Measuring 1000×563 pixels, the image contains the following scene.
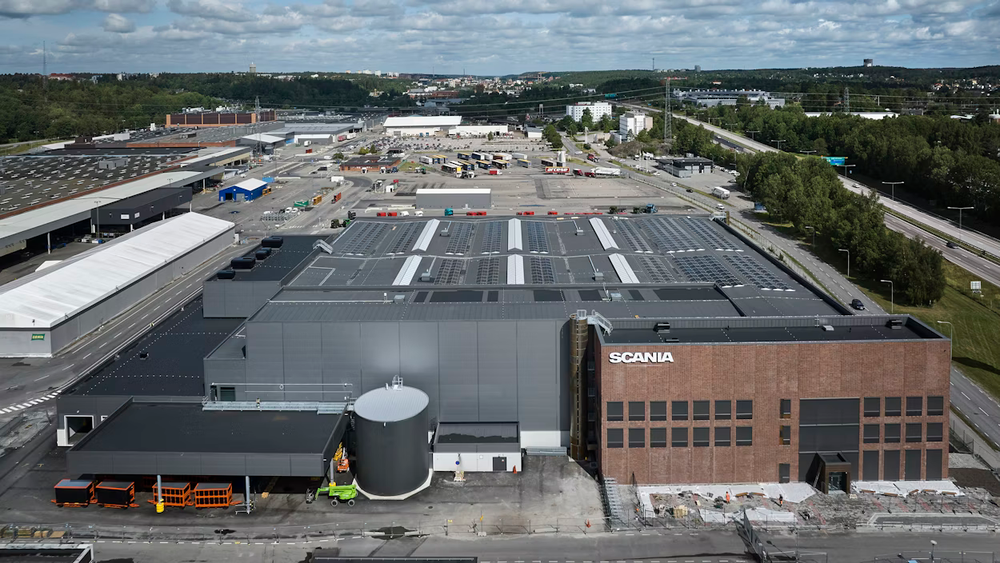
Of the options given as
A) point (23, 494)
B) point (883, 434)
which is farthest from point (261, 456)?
point (883, 434)

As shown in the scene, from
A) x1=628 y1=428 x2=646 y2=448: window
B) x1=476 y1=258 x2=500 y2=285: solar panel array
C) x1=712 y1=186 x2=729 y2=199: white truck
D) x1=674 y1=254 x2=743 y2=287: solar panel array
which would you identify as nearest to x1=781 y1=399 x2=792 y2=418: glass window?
x1=628 y1=428 x2=646 y2=448: window

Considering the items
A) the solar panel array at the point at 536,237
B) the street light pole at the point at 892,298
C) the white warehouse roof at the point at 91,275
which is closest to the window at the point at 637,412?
the solar panel array at the point at 536,237

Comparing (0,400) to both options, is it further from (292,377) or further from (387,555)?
(387,555)

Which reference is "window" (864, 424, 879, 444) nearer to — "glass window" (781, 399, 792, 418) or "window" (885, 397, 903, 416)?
"window" (885, 397, 903, 416)

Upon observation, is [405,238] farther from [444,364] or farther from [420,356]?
[444,364]

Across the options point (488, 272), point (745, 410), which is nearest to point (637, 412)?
point (745, 410)

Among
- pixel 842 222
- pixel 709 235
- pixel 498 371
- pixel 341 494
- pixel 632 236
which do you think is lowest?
pixel 341 494
